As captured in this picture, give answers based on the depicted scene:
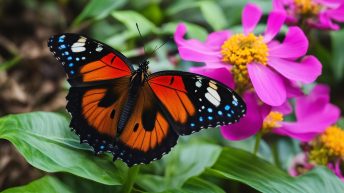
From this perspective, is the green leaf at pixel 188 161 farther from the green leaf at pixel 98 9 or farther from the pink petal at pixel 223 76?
the green leaf at pixel 98 9

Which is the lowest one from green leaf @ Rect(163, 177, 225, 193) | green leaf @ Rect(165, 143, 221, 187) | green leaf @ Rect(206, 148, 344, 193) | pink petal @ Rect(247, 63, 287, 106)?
green leaf @ Rect(165, 143, 221, 187)

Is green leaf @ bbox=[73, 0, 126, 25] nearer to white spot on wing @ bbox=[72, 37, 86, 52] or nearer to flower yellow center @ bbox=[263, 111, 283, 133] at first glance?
white spot on wing @ bbox=[72, 37, 86, 52]

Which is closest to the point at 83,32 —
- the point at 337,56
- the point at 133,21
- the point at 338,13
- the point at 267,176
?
the point at 133,21

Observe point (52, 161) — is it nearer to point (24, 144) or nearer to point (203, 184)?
point (24, 144)

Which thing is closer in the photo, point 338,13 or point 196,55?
point 196,55

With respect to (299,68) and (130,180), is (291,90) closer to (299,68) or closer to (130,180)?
(299,68)

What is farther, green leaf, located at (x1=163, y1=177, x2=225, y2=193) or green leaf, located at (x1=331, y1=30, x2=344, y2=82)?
green leaf, located at (x1=331, y1=30, x2=344, y2=82)

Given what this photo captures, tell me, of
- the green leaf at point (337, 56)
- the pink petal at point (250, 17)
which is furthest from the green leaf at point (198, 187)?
the green leaf at point (337, 56)

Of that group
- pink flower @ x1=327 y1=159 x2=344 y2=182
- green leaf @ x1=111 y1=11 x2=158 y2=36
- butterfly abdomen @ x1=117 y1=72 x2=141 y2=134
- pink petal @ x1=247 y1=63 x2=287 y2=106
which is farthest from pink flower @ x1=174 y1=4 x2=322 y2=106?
green leaf @ x1=111 y1=11 x2=158 y2=36
